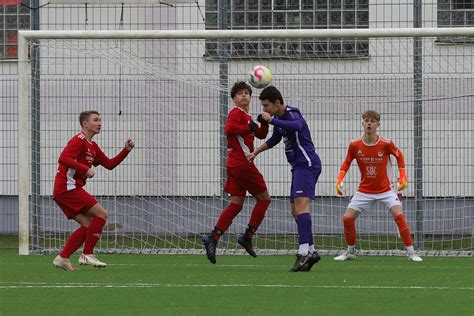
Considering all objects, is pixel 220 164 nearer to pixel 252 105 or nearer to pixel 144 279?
pixel 252 105

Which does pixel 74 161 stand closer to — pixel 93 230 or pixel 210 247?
pixel 93 230

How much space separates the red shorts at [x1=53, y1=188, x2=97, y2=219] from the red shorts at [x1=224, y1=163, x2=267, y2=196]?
1.64 meters

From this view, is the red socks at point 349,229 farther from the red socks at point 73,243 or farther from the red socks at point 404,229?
the red socks at point 73,243

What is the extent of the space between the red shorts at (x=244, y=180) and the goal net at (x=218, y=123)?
2.29 meters

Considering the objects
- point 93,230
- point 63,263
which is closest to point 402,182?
point 93,230

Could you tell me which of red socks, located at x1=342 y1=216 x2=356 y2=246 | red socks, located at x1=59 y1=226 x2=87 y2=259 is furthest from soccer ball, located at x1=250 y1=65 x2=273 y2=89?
red socks, located at x1=59 y1=226 x2=87 y2=259

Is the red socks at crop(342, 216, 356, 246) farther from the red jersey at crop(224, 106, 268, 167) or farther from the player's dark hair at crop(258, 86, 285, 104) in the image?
Answer: the player's dark hair at crop(258, 86, 285, 104)

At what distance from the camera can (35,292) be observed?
32.3 feet

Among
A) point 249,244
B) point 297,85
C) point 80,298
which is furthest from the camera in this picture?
point 297,85

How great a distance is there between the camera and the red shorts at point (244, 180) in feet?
44.2

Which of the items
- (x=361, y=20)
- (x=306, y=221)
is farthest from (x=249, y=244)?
(x=361, y=20)

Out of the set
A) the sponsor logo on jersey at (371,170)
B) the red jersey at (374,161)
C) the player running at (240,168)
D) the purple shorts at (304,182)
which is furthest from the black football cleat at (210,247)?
the sponsor logo on jersey at (371,170)

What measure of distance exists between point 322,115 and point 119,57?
256cm

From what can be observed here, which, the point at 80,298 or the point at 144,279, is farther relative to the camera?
the point at 144,279
